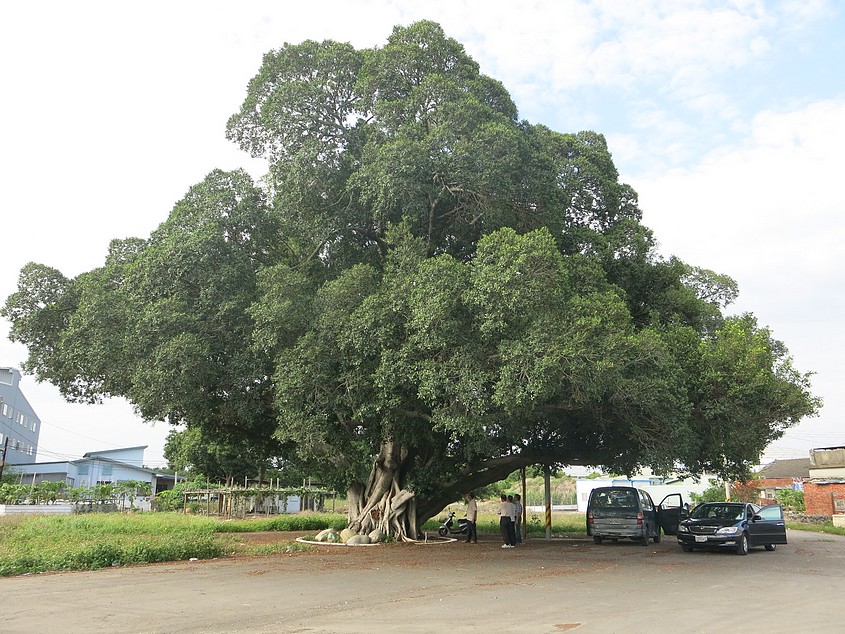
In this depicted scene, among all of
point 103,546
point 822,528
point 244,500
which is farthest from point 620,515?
point 244,500

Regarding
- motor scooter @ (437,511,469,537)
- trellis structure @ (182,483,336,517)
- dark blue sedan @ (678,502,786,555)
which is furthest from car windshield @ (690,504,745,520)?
trellis structure @ (182,483,336,517)

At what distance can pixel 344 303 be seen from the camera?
1523 centimetres

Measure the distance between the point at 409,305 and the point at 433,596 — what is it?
588 cm

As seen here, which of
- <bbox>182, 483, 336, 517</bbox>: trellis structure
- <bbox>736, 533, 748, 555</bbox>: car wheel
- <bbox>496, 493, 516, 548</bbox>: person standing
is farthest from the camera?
<bbox>182, 483, 336, 517</bbox>: trellis structure

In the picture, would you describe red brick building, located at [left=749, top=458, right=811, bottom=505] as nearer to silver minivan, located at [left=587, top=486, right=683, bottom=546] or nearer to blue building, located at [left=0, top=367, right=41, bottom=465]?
silver minivan, located at [left=587, top=486, right=683, bottom=546]

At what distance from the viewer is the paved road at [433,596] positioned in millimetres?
7848

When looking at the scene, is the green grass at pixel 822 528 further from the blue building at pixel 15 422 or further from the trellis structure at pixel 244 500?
the blue building at pixel 15 422

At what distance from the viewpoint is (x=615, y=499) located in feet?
70.9

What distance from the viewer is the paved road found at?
7.85 meters

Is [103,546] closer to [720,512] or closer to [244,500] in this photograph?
[720,512]

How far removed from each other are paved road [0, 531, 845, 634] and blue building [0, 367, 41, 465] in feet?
179

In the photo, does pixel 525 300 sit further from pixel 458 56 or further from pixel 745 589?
pixel 458 56

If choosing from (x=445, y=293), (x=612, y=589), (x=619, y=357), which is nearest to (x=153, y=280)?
(x=445, y=293)

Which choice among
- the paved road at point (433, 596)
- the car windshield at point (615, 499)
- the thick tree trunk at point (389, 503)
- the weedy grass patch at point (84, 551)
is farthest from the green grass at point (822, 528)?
the weedy grass patch at point (84, 551)
